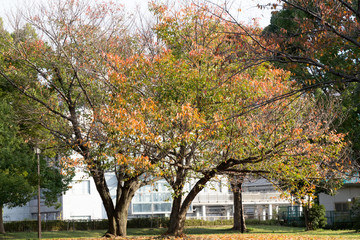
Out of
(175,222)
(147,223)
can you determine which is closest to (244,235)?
(175,222)

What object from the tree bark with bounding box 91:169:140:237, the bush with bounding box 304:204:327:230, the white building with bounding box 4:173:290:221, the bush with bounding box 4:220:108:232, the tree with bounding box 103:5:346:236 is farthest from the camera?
the white building with bounding box 4:173:290:221

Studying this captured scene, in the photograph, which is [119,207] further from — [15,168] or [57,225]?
[57,225]

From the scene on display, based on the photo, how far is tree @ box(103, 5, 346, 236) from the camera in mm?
14977

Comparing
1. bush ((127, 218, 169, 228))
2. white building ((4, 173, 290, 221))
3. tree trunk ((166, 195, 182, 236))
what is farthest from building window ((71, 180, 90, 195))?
tree trunk ((166, 195, 182, 236))

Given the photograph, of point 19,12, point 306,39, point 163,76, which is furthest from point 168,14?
point 306,39

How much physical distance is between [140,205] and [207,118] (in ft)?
119

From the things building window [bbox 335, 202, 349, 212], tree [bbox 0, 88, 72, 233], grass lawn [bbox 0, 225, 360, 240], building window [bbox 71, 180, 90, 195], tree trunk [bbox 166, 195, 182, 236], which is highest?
tree [bbox 0, 88, 72, 233]

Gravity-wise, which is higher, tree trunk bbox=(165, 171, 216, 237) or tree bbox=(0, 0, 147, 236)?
tree bbox=(0, 0, 147, 236)

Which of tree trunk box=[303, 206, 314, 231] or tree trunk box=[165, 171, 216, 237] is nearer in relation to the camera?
tree trunk box=[165, 171, 216, 237]

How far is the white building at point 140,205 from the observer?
46.3 meters

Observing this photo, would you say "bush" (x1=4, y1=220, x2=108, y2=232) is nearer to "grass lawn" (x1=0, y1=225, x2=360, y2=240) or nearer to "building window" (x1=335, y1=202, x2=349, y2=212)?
"grass lawn" (x1=0, y1=225, x2=360, y2=240)

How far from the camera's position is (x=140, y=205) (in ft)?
168

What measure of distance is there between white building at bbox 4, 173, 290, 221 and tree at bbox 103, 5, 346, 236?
21.9 metres

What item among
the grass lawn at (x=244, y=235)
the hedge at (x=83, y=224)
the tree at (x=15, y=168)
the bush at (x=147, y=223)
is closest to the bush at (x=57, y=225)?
the hedge at (x=83, y=224)
